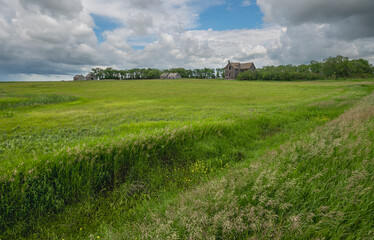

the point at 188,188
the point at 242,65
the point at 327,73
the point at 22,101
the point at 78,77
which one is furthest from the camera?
the point at 78,77

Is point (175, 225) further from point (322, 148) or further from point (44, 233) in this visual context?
point (322, 148)

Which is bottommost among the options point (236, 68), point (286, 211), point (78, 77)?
point (286, 211)

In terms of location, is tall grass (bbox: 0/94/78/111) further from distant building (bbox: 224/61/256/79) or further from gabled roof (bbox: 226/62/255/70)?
gabled roof (bbox: 226/62/255/70)

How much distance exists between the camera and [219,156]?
859cm

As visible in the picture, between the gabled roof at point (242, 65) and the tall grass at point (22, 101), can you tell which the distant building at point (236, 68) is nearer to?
the gabled roof at point (242, 65)

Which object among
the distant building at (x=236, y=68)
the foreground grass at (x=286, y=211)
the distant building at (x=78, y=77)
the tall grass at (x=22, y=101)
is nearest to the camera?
the foreground grass at (x=286, y=211)

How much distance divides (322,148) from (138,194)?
5826 mm

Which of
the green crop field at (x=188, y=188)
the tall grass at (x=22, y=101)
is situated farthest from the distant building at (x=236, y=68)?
the green crop field at (x=188, y=188)

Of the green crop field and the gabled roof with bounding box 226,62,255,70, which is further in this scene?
the gabled roof with bounding box 226,62,255,70

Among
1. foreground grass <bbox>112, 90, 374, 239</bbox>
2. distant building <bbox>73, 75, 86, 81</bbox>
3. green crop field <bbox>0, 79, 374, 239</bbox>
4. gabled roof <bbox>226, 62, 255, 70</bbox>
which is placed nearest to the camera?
foreground grass <bbox>112, 90, 374, 239</bbox>

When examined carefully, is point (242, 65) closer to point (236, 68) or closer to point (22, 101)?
point (236, 68)

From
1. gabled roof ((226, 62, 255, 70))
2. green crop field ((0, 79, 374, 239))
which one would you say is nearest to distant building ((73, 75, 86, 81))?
gabled roof ((226, 62, 255, 70))

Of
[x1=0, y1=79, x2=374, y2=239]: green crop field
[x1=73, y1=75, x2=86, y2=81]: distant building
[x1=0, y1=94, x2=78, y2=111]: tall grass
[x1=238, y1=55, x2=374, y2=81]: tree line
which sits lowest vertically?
[x1=0, y1=79, x2=374, y2=239]: green crop field

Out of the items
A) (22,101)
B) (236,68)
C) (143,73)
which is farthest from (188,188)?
(143,73)
